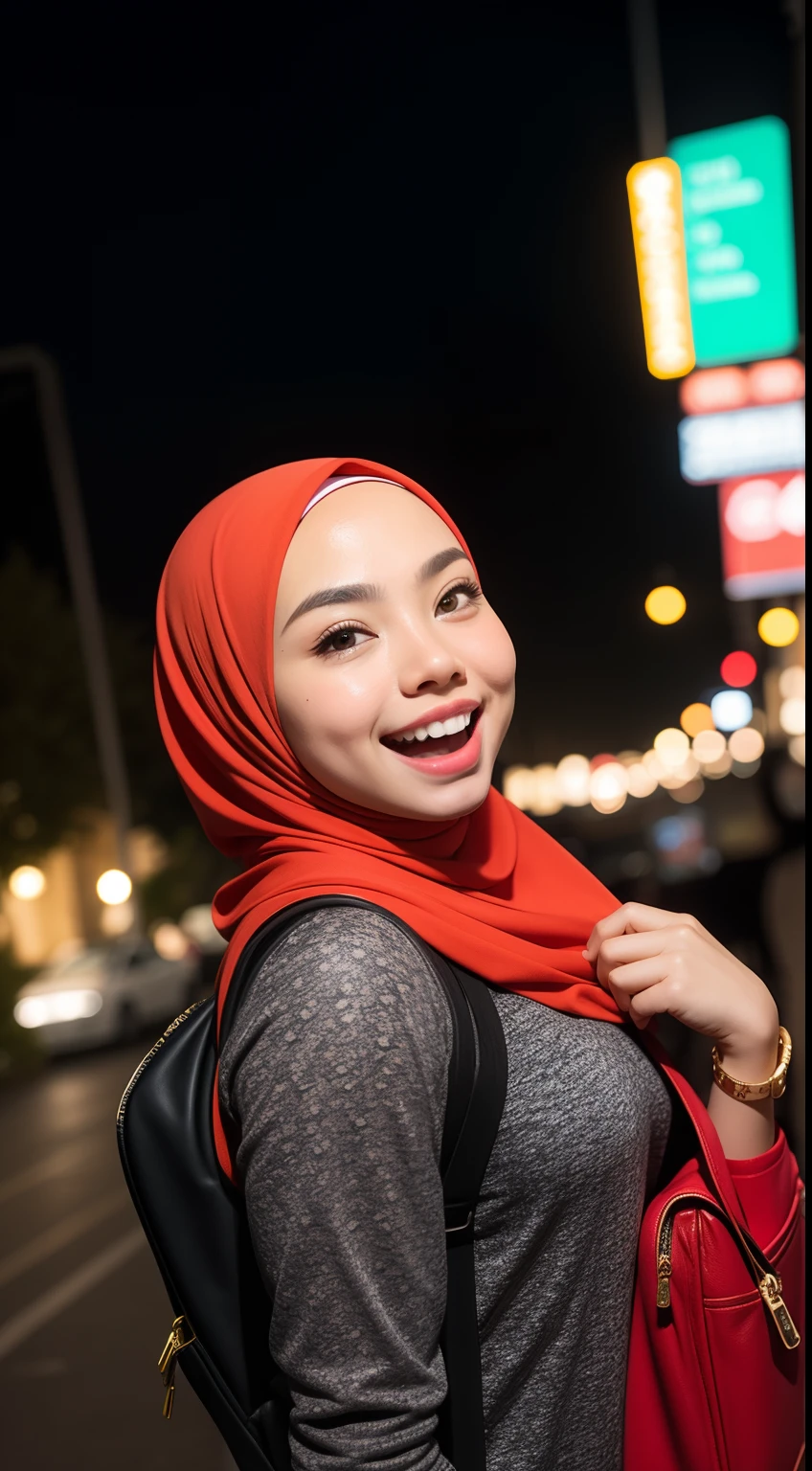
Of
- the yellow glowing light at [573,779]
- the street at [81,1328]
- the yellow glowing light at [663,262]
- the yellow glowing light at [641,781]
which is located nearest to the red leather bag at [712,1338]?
the street at [81,1328]

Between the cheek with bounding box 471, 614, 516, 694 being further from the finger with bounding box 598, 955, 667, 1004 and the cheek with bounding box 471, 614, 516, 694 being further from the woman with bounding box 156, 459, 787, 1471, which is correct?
the finger with bounding box 598, 955, 667, 1004

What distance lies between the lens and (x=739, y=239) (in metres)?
10.6

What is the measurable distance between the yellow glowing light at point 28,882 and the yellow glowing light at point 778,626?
38.5 feet

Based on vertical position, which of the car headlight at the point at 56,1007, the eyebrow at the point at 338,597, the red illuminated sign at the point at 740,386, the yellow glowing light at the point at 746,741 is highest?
the red illuminated sign at the point at 740,386

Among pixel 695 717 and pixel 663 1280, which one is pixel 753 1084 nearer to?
pixel 663 1280

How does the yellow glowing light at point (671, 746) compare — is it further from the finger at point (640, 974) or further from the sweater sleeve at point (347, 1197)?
the sweater sleeve at point (347, 1197)

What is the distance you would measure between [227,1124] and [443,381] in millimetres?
16334

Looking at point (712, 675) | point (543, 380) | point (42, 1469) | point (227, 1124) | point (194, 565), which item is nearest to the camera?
point (227, 1124)

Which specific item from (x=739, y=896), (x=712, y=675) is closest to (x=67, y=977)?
(x=739, y=896)

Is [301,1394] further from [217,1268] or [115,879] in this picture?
[115,879]

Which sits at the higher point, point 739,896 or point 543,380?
point 543,380

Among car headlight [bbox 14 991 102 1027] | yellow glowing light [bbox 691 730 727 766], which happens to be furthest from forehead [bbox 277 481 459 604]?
yellow glowing light [bbox 691 730 727 766]

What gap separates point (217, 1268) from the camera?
1.24 metres

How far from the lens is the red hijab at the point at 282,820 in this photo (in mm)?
1260
